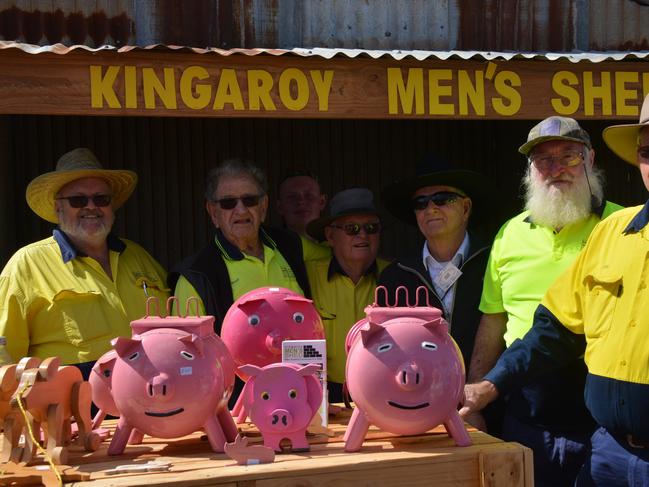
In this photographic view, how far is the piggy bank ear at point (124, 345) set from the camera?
8.34 feet

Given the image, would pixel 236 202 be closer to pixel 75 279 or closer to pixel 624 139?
pixel 75 279

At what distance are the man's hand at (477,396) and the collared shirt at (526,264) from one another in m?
0.60

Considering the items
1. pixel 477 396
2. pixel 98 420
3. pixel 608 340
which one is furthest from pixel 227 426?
pixel 608 340

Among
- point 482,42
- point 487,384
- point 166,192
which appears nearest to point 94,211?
point 487,384

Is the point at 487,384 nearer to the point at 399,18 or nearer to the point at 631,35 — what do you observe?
the point at 399,18

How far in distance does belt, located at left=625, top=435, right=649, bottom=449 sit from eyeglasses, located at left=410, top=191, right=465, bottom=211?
155 cm

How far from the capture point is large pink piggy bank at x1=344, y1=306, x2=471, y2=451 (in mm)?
2559

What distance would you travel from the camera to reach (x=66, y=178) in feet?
13.5

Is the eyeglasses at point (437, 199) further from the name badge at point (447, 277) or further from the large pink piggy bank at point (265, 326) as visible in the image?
the large pink piggy bank at point (265, 326)

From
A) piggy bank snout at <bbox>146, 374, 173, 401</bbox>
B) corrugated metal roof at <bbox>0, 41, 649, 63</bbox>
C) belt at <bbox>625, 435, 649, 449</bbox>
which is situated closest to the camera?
piggy bank snout at <bbox>146, 374, 173, 401</bbox>

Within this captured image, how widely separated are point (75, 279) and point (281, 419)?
1.71m

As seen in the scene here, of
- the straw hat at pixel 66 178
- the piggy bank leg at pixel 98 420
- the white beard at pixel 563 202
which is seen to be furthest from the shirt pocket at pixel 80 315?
the white beard at pixel 563 202

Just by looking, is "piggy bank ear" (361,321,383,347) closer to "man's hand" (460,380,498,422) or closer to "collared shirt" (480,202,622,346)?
"man's hand" (460,380,498,422)

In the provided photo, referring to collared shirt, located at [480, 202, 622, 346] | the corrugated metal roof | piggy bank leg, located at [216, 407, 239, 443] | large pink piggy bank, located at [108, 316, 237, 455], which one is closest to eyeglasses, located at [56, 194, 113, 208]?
the corrugated metal roof
